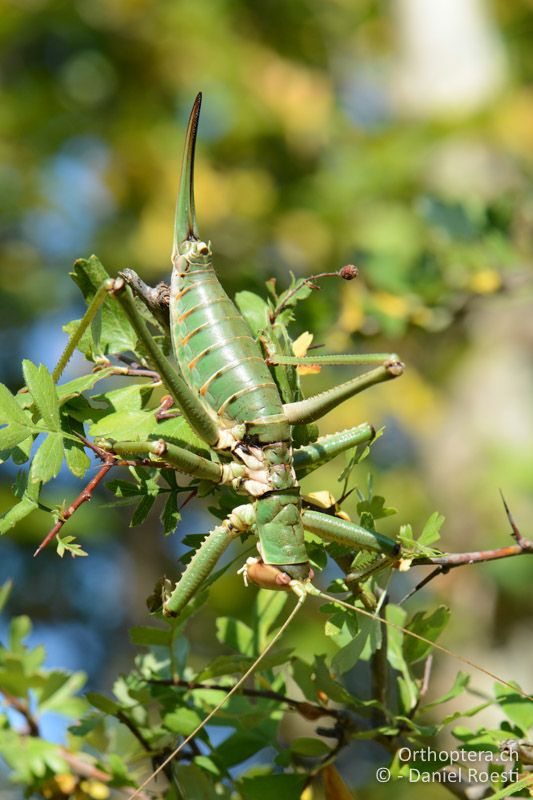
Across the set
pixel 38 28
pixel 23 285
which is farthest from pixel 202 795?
pixel 38 28

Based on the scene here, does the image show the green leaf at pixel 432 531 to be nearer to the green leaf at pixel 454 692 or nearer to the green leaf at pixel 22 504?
the green leaf at pixel 454 692

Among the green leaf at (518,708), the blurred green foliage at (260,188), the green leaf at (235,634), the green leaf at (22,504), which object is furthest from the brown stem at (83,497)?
the blurred green foliage at (260,188)

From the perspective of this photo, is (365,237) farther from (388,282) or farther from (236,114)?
(388,282)

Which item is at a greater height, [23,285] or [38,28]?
[38,28]

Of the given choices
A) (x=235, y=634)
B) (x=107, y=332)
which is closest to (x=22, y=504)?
(x=107, y=332)

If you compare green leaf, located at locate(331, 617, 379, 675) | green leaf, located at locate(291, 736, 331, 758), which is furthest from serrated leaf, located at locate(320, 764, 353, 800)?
green leaf, located at locate(331, 617, 379, 675)

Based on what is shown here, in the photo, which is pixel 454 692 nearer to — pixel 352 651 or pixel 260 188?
pixel 352 651
